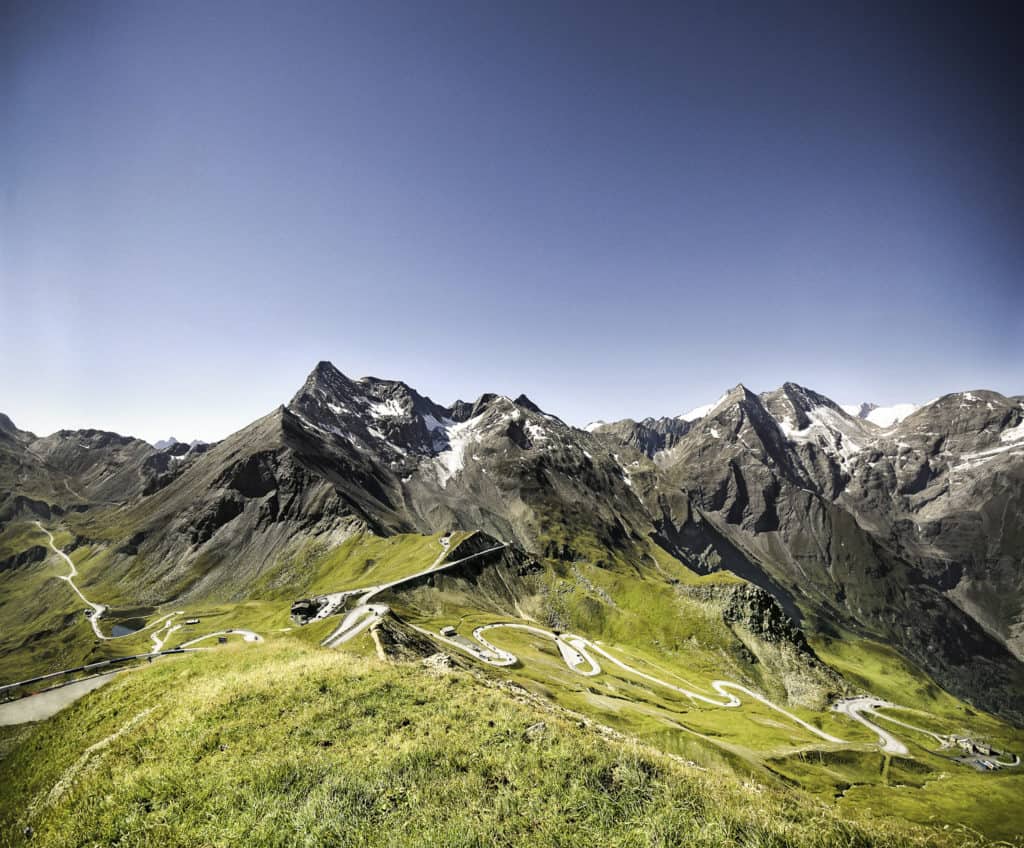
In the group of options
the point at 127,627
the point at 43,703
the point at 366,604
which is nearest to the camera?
the point at 43,703

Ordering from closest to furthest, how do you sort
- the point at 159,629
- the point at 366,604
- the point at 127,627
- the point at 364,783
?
the point at 364,783 → the point at 366,604 → the point at 159,629 → the point at 127,627

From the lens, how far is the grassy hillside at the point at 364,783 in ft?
40.5

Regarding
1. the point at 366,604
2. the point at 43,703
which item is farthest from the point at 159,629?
the point at 43,703

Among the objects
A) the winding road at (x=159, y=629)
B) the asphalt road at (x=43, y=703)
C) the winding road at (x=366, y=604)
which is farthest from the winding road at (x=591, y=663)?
the asphalt road at (x=43, y=703)

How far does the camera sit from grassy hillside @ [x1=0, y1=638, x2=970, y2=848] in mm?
12344

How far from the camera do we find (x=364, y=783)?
14.3 meters

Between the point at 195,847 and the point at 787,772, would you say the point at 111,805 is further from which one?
the point at 787,772

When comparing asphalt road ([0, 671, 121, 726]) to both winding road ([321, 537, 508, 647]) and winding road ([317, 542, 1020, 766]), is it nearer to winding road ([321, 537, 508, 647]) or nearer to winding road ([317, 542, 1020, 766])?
winding road ([321, 537, 508, 647])

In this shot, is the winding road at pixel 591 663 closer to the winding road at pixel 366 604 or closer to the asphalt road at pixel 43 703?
the winding road at pixel 366 604

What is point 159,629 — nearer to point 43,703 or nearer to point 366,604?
point 366,604

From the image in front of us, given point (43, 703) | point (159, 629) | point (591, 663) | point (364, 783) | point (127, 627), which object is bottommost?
point (591, 663)

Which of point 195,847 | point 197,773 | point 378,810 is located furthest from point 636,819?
point 197,773

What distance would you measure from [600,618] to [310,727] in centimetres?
15612

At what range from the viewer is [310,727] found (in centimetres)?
1802
